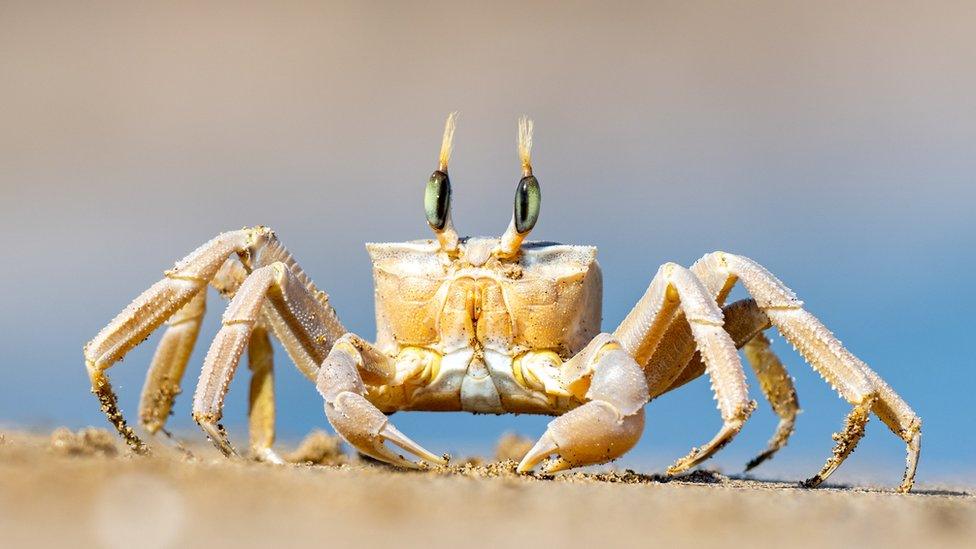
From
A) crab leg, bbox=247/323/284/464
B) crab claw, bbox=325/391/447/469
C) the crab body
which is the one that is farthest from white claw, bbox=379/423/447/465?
crab leg, bbox=247/323/284/464

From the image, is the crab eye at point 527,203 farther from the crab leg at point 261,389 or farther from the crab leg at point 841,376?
the crab leg at point 261,389

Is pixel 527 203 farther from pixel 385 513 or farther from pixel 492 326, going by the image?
pixel 385 513

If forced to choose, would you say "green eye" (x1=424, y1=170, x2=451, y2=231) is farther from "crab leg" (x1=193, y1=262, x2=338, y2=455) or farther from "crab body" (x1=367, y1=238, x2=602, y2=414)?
"crab leg" (x1=193, y1=262, x2=338, y2=455)

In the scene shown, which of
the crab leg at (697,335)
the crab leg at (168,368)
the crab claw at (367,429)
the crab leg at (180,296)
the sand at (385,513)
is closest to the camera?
the sand at (385,513)

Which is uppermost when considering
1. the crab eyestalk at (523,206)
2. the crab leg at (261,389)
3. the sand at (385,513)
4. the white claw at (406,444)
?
the crab eyestalk at (523,206)

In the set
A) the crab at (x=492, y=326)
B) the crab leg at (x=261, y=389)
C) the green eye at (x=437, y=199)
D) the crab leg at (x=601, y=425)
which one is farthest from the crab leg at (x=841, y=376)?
the crab leg at (x=261, y=389)

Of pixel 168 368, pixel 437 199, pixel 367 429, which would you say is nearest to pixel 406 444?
pixel 367 429

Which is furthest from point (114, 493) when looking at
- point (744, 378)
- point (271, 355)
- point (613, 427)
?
point (271, 355)
